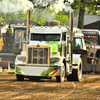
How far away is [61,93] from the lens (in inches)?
514

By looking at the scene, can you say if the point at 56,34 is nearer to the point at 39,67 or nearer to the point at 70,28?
the point at 70,28

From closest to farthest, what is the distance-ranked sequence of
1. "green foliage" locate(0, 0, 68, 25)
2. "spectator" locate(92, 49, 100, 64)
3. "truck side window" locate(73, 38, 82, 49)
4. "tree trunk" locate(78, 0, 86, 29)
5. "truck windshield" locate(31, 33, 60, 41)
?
1. "truck windshield" locate(31, 33, 60, 41)
2. "truck side window" locate(73, 38, 82, 49)
3. "spectator" locate(92, 49, 100, 64)
4. "tree trunk" locate(78, 0, 86, 29)
5. "green foliage" locate(0, 0, 68, 25)

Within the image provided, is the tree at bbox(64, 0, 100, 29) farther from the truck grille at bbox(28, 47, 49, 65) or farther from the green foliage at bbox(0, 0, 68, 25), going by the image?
the truck grille at bbox(28, 47, 49, 65)

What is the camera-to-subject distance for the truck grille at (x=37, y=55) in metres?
17.1

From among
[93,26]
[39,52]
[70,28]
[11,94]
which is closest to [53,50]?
[39,52]

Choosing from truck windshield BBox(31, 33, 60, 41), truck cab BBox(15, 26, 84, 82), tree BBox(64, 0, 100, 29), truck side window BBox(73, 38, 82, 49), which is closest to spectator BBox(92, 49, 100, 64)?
truck side window BBox(73, 38, 82, 49)

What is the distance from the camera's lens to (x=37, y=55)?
17250 millimetres

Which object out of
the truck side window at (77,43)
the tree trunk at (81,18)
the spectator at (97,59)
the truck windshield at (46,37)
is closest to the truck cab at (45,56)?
the truck windshield at (46,37)

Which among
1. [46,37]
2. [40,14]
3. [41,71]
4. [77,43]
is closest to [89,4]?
[40,14]

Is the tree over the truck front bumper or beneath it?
over

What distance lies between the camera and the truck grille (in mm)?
17094

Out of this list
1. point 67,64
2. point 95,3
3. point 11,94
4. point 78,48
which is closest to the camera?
point 11,94

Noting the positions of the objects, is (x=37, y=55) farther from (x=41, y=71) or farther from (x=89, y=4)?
(x=89, y=4)

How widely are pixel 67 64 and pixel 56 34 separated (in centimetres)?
158
